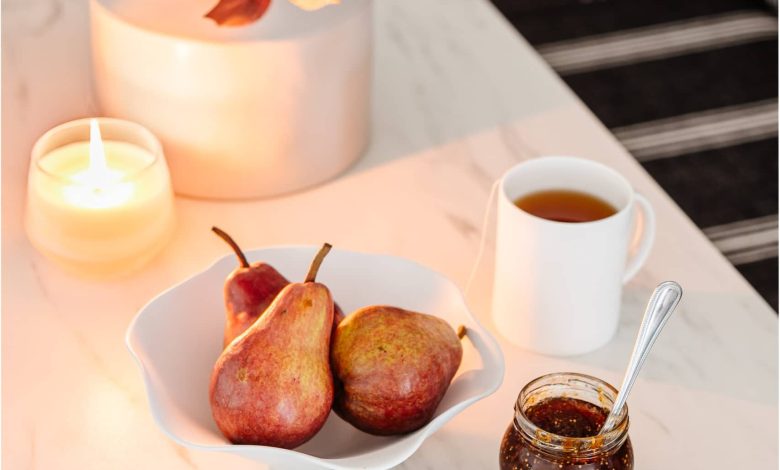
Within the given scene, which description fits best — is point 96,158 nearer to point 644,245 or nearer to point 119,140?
point 119,140

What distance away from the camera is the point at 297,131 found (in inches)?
40.9

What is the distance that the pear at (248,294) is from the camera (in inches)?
32.3

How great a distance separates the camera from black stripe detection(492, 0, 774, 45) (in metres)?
2.19

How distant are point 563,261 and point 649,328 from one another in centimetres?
12

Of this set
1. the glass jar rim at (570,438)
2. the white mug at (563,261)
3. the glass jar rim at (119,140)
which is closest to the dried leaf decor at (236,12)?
the glass jar rim at (119,140)

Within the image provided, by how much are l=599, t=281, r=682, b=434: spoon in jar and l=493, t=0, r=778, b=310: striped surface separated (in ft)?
3.13

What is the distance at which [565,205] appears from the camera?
933 millimetres

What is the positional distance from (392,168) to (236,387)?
44 cm

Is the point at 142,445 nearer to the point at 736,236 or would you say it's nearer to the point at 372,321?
the point at 372,321

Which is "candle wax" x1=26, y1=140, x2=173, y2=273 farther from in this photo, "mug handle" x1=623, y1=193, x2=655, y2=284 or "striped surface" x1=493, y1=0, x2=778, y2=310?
"striped surface" x1=493, y1=0, x2=778, y2=310

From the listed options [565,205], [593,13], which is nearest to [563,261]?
[565,205]

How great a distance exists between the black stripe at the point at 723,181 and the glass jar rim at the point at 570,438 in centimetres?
104

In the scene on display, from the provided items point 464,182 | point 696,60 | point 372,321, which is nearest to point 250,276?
point 372,321

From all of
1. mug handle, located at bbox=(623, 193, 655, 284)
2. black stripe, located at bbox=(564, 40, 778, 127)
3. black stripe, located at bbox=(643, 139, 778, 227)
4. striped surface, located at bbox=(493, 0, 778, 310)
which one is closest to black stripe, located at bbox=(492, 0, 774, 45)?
striped surface, located at bbox=(493, 0, 778, 310)
